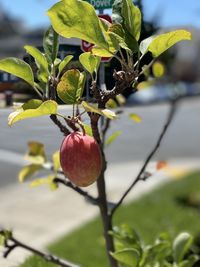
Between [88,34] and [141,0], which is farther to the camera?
[141,0]

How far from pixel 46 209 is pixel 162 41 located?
134 inches

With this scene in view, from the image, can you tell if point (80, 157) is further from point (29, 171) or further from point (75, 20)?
point (29, 171)

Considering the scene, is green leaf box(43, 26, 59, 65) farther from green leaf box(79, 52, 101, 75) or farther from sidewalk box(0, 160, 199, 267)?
sidewalk box(0, 160, 199, 267)

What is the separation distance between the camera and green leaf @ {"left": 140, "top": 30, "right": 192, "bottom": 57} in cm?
85

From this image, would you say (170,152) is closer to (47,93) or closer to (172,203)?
(172,203)

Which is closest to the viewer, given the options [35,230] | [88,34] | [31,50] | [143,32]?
[88,34]

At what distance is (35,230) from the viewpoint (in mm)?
3656

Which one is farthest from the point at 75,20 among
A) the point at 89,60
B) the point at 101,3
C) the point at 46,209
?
the point at 46,209

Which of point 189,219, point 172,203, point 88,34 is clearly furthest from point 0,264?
point 172,203

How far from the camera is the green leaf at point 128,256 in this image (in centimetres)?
117

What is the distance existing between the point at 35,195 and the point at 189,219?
1.35 meters

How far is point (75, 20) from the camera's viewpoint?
79 centimetres

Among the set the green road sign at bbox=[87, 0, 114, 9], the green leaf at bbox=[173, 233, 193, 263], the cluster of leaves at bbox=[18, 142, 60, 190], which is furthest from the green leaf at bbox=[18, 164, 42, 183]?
the green road sign at bbox=[87, 0, 114, 9]

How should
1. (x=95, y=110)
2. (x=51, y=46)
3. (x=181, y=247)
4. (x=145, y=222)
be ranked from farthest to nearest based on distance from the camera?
(x=145, y=222)
(x=181, y=247)
(x=51, y=46)
(x=95, y=110)
